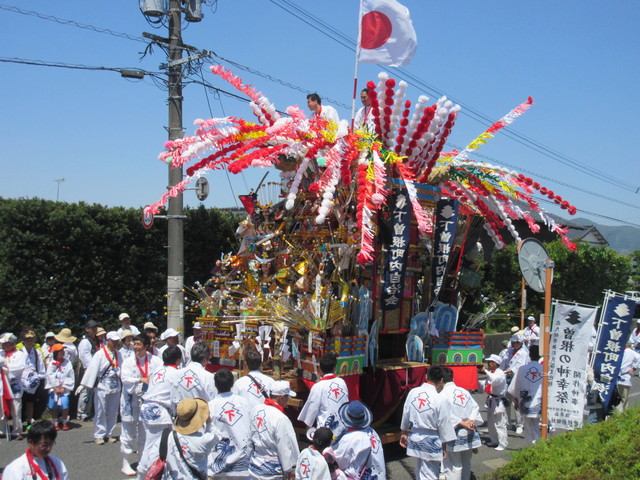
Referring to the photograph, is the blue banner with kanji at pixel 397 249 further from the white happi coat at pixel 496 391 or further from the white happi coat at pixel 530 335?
the white happi coat at pixel 530 335

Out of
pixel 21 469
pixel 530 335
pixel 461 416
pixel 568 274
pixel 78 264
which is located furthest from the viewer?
pixel 568 274

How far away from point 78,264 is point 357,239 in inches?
234

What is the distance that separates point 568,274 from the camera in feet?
70.0

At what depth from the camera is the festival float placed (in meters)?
7.50

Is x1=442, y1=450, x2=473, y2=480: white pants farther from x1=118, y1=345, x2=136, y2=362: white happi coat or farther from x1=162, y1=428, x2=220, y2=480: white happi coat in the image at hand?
x1=118, y1=345, x2=136, y2=362: white happi coat

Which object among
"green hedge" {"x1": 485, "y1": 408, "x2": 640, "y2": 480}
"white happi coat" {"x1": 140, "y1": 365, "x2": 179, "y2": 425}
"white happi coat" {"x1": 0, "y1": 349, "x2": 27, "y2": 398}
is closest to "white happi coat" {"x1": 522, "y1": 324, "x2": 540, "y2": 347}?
"green hedge" {"x1": 485, "y1": 408, "x2": 640, "y2": 480}

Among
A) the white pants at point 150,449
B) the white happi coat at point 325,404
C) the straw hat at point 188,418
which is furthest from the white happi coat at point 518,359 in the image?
the straw hat at point 188,418

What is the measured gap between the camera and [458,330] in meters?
9.78

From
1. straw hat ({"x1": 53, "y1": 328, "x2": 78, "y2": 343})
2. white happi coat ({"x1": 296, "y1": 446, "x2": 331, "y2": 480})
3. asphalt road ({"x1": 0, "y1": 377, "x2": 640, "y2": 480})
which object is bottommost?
asphalt road ({"x1": 0, "y1": 377, "x2": 640, "y2": 480})

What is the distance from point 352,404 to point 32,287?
7.51m

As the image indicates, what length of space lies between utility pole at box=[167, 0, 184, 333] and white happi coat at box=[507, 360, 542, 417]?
6037 millimetres

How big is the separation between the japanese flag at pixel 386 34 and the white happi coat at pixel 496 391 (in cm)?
471

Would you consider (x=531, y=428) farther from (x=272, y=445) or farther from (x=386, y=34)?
(x=386, y=34)

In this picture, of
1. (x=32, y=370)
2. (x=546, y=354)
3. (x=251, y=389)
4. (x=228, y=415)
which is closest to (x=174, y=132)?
(x=32, y=370)
